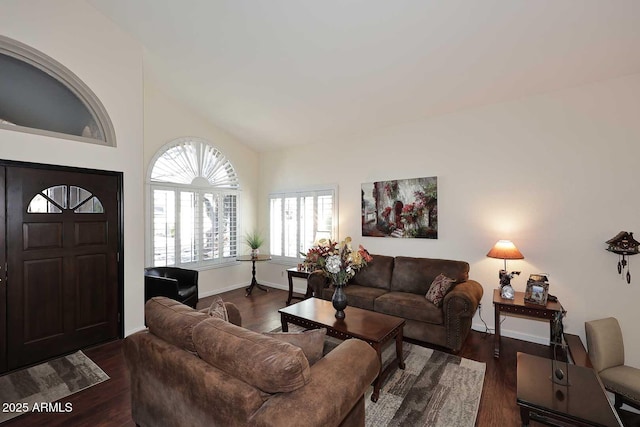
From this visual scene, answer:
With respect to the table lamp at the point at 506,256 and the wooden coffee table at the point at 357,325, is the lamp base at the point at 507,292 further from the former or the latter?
the wooden coffee table at the point at 357,325

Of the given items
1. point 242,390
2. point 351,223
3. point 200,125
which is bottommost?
point 242,390

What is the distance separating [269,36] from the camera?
3379 mm

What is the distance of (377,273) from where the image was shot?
14.9ft

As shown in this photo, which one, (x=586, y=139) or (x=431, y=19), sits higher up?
(x=431, y=19)

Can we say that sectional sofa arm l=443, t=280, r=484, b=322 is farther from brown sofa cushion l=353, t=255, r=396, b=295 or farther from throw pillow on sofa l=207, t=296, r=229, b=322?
throw pillow on sofa l=207, t=296, r=229, b=322

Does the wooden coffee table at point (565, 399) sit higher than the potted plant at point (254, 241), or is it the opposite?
the potted plant at point (254, 241)

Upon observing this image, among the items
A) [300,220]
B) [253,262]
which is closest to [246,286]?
[253,262]

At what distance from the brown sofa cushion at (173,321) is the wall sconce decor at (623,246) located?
4.22 meters

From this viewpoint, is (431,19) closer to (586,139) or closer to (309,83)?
(309,83)

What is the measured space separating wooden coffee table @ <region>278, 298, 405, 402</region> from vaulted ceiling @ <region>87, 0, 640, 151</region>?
2979mm

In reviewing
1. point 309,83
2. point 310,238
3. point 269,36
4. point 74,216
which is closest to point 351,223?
point 310,238

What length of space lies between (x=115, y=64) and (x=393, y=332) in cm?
470

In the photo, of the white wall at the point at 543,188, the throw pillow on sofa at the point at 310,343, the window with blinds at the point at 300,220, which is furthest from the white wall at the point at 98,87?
the white wall at the point at 543,188

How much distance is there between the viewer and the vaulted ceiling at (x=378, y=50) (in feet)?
8.77
